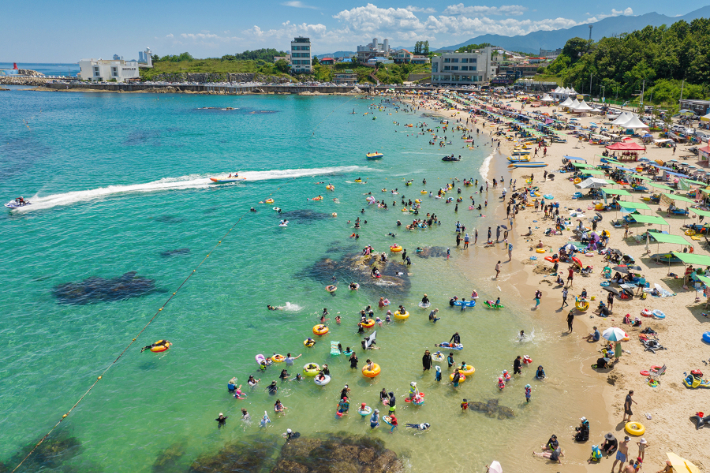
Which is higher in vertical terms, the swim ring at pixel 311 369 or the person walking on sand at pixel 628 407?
the person walking on sand at pixel 628 407

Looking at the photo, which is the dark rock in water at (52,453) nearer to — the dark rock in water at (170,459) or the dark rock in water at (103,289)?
the dark rock in water at (170,459)

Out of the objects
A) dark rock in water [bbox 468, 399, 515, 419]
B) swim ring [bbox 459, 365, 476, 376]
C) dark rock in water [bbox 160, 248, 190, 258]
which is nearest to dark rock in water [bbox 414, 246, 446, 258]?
swim ring [bbox 459, 365, 476, 376]

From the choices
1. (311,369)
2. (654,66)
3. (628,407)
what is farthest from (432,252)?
(654,66)

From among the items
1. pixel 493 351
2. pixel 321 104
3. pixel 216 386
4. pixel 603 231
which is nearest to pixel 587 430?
pixel 493 351

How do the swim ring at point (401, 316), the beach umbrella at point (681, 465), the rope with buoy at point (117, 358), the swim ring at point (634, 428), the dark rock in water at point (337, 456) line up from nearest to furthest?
the beach umbrella at point (681, 465) → the dark rock in water at point (337, 456) → the swim ring at point (634, 428) → the rope with buoy at point (117, 358) → the swim ring at point (401, 316)

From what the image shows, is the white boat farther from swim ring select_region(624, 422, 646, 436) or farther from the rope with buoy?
swim ring select_region(624, 422, 646, 436)

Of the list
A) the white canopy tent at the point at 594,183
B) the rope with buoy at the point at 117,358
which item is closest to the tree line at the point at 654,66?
the white canopy tent at the point at 594,183

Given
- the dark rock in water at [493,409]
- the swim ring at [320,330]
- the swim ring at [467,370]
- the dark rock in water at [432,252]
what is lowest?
the dark rock in water at [493,409]
